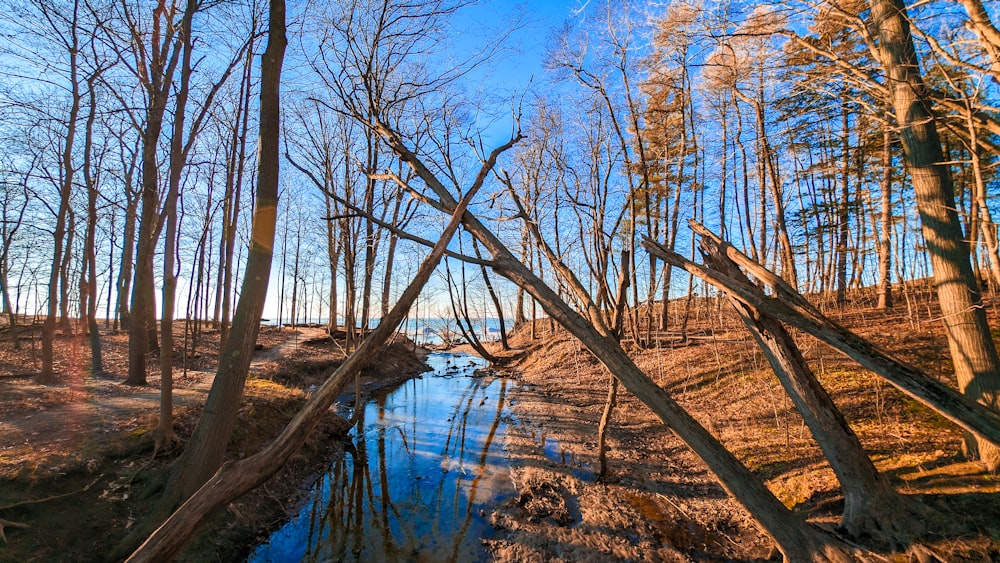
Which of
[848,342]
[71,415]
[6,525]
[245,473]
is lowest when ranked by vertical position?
[6,525]

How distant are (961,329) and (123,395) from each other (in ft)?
47.7

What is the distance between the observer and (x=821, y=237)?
1589 cm

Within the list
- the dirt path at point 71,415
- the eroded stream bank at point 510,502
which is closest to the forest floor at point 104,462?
the dirt path at point 71,415

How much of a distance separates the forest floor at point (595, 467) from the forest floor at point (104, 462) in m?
0.02

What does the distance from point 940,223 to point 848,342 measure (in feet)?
10.6

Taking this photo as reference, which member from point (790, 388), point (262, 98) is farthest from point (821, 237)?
point (262, 98)

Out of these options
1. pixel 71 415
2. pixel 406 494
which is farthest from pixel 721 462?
pixel 71 415

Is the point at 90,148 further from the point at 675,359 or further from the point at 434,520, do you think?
the point at 675,359

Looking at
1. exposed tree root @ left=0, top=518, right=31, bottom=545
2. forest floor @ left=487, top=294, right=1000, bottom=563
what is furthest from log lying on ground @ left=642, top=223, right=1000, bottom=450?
exposed tree root @ left=0, top=518, right=31, bottom=545

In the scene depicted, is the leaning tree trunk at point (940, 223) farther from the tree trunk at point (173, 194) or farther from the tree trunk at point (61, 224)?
the tree trunk at point (61, 224)

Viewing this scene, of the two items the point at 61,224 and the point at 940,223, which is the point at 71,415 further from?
the point at 940,223

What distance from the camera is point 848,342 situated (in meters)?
3.09

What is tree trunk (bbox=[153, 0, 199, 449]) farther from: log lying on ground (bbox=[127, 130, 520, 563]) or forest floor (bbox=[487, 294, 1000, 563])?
forest floor (bbox=[487, 294, 1000, 563])

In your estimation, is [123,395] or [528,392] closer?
[123,395]
